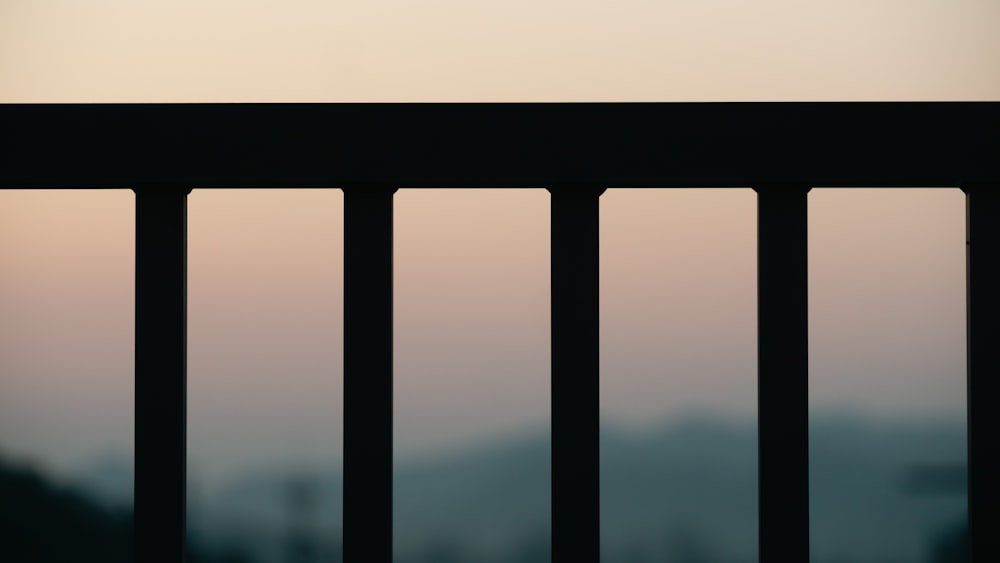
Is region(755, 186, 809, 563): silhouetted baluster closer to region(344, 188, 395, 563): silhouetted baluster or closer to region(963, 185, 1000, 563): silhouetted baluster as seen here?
region(963, 185, 1000, 563): silhouetted baluster

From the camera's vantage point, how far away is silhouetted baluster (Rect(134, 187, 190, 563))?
2.57 feet

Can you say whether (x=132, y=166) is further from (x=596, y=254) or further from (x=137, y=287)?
(x=596, y=254)

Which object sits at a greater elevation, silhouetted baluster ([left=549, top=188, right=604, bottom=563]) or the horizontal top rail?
the horizontal top rail

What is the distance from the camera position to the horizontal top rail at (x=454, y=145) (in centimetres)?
76

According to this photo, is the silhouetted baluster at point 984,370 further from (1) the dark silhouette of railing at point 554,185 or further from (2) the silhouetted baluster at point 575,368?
(2) the silhouetted baluster at point 575,368

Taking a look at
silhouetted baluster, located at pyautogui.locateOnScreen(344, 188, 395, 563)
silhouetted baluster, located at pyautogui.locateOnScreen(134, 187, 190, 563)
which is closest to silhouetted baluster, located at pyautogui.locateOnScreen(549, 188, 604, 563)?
silhouetted baluster, located at pyautogui.locateOnScreen(344, 188, 395, 563)

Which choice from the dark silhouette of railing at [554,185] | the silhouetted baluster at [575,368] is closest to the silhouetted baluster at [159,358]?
the dark silhouette of railing at [554,185]

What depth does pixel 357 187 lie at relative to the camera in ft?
2.58

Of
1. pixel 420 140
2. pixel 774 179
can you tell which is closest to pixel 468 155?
pixel 420 140

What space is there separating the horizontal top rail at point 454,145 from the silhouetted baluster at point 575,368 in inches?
1.5

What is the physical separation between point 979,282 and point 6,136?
0.87 m

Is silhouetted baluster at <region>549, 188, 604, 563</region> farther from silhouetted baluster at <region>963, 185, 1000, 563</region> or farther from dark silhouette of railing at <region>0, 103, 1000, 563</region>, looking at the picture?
silhouetted baluster at <region>963, 185, 1000, 563</region>

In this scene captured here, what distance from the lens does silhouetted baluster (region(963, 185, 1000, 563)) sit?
0.79 meters

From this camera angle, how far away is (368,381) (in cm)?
78
